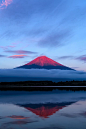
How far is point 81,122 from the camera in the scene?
15.3 meters

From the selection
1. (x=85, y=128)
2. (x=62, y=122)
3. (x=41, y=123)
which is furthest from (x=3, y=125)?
(x=85, y=128)

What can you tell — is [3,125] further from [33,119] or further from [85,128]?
[85,128]

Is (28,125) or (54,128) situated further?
(28,125)

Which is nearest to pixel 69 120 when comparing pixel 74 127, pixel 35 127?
pixel 74 127

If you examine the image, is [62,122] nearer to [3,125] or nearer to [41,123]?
[41,123]

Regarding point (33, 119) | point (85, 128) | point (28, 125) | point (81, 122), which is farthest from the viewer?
point (33, 119)

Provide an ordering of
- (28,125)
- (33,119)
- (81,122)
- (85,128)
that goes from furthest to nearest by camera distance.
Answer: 1. (33,119)
2. (81,122)
3. (28,125)
4. (85,128)

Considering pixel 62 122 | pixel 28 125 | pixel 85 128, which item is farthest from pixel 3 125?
pixel 85 128

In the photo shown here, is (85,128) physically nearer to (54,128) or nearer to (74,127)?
(74,127)

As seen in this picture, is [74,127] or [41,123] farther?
[41,123]

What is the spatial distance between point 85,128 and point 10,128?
536 cm

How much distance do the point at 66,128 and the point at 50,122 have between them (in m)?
2.19

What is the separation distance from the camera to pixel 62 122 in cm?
1545

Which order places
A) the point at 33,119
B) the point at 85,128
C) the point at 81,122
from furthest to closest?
1. the point at 33,119
2. the point at 81,122
3. the point at 85,128
